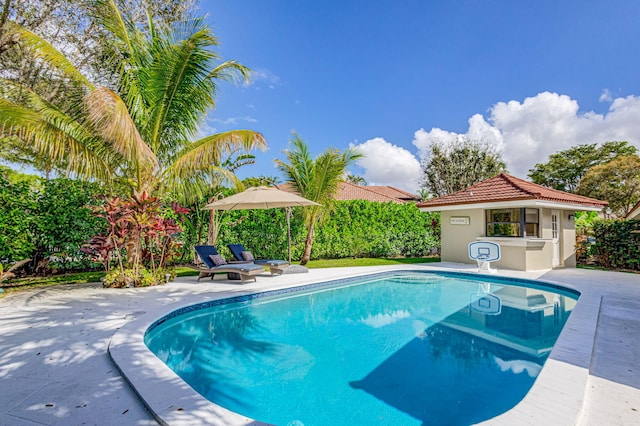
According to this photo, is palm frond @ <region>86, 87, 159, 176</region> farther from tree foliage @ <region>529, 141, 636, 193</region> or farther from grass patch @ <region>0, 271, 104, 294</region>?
tree foliage @ <region>529, 141, 636, 193</region>

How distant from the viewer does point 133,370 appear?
387 cm

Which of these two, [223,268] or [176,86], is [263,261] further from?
[176,86]

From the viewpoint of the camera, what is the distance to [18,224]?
8930 millimetres

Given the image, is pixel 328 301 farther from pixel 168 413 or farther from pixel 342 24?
pixel 342 24

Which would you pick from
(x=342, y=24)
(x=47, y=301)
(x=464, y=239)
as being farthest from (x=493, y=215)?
(x=47, y=301)

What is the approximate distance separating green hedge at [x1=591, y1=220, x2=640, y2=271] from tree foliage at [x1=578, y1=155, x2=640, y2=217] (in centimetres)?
1612

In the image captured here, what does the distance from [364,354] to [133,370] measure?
3592 millimetres

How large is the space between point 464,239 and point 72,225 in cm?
1671

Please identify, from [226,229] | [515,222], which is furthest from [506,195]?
[226,229]

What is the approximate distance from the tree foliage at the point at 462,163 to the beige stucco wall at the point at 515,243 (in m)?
20.7

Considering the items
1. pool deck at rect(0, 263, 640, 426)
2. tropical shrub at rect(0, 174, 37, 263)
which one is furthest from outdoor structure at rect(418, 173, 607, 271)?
tropical shrub at rect(0, 174, 37, 263)

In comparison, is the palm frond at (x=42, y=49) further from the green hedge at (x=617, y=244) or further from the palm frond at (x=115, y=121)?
the green hedge at (x=617, y=244)

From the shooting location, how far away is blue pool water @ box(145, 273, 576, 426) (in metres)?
3.92

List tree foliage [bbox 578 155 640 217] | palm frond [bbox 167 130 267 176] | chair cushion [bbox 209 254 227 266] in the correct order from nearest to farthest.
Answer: palm frond [bbox 167 130 267 176]
chair cushion [bbox 209 254 227 266]
tree foliage [bbox 578 155 640 217]
